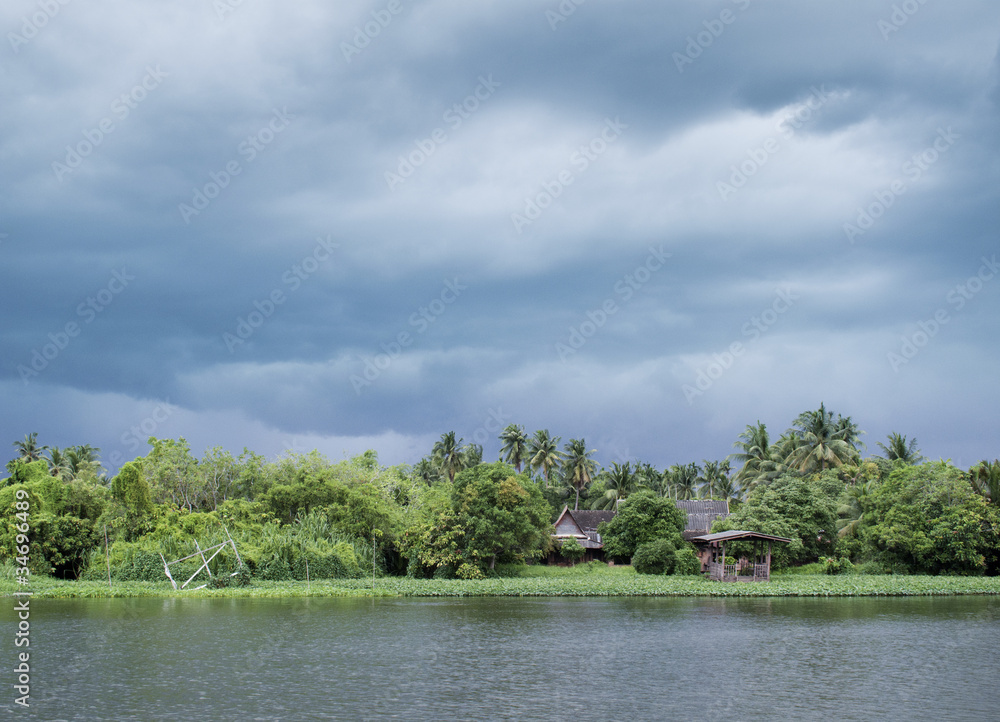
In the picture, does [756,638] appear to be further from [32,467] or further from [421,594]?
[32,467]

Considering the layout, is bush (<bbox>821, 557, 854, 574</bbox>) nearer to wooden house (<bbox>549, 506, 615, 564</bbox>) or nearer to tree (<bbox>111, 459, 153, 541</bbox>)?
wooden house (<bbox>549, 506, 615, 564</bbox>)

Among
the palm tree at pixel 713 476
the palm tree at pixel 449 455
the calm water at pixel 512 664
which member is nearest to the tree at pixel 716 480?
the palm tree at pixel 713 476

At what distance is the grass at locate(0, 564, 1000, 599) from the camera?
138ft

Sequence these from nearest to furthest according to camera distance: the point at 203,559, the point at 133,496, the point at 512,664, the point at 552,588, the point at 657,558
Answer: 1. the point at 512,664
2. the point at 552,588
3. the point at 203,559
4. the point at 133,496
5. the point at 657,558

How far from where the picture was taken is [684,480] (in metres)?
96.2

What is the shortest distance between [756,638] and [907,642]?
432cm

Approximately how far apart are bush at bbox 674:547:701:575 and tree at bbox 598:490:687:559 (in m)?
2.84

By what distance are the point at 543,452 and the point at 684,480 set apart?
21.6 m

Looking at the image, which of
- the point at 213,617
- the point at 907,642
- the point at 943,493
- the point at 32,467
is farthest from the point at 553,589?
the point at 32,467

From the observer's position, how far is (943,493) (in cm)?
4947

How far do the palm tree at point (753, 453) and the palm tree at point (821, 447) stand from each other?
3.63m

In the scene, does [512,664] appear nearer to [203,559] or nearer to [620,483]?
[203,559]

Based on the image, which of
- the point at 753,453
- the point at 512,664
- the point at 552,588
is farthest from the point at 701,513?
the point at 512,664

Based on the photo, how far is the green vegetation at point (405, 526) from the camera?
156ft
